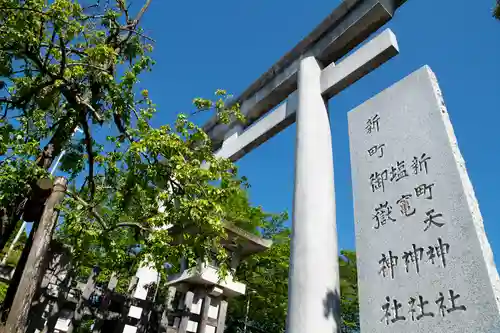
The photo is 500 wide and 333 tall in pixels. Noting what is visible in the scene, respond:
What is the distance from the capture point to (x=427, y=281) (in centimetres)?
264

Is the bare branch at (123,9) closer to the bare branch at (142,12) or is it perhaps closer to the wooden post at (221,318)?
the bare branch at (142,12)

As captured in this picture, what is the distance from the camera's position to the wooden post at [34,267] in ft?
12.9

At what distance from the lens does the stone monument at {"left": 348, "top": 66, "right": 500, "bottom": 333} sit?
7.93 ft

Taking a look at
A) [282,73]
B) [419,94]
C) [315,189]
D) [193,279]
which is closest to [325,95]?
[282,73]

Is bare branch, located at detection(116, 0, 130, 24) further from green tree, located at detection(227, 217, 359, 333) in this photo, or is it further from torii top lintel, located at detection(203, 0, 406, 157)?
green tree, located at detection(227, 217, 359, 333)

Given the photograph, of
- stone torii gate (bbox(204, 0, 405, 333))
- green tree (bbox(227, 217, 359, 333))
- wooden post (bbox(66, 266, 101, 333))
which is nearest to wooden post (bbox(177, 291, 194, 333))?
wooden post (bbox(66, 266, 101, 333))

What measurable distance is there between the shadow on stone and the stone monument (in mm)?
994

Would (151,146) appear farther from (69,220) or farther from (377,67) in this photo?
(377,67)

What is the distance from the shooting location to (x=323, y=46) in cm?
627

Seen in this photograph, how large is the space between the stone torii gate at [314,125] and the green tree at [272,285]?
600 cm

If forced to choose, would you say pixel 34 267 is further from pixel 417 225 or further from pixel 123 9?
pixel 123 9

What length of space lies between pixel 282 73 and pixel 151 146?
280cm

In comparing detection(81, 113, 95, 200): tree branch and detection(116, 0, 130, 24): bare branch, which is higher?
detection(116, 0, 130, 24): bare branch

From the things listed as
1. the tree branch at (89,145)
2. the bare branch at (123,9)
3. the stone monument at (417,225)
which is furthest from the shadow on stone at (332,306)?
the bare branch at (123,9)
